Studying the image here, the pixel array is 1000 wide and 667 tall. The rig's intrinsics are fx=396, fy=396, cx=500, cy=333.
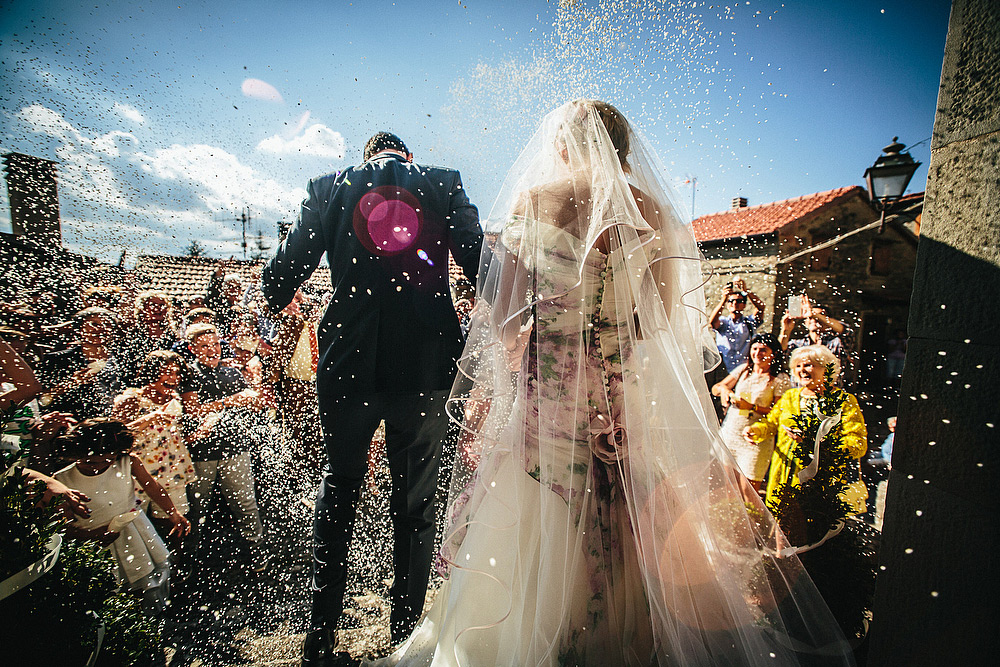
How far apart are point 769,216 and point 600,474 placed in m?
15.1

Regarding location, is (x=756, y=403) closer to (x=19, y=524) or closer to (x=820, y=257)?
(x=19, y=524)

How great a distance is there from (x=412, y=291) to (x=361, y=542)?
200 cm

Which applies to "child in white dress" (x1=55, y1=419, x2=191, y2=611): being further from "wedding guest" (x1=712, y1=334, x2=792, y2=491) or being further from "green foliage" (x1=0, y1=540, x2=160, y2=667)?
"wedding guest" (x1=712, y1=334, x2=792, y2=491)

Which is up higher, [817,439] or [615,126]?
[615,126]

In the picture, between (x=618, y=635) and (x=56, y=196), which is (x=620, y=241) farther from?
(x=56, y=196)

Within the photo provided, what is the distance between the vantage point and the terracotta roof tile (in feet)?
40.4

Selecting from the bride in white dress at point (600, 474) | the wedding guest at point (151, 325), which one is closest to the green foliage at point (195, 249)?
the wedding guest at point (151, 325)

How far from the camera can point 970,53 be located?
1154mm

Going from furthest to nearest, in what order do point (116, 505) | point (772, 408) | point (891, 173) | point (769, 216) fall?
point (769, 216)
point (891, 173)
point (772, 408)
point (116, 505)

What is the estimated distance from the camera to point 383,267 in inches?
72.9

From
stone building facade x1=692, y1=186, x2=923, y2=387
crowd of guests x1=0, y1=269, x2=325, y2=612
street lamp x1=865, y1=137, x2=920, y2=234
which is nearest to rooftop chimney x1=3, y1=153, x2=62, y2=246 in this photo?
crowd of guests x1=0, y1=269, x2=325, y2=612

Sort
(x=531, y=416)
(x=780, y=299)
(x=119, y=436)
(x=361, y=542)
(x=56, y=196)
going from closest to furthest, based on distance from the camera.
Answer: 1. (x=531, y=416)
2. (x=119, y=436)
3. (x=56, y=196)
4. (x=361, y=542)
5. (x=780, y=299)

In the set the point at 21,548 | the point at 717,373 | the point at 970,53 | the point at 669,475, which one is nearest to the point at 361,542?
the point at 21,548

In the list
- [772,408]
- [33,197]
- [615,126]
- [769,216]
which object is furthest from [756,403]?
[769,216]
